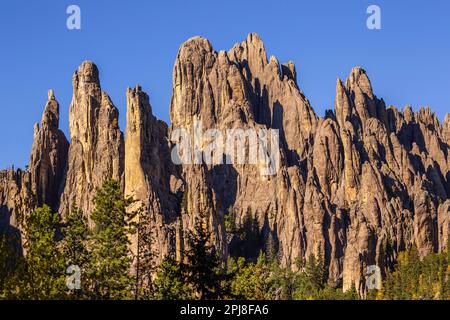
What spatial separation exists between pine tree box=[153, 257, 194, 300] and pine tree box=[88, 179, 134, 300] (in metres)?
2.55

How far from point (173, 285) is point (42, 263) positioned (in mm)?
18597

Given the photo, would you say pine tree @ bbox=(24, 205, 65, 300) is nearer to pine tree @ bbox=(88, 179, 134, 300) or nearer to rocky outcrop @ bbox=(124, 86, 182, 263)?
pine tree @ bbox=(88, 179, 134, 300)

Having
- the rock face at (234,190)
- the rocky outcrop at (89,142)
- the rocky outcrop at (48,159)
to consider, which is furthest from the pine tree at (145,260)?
the rocky outcrop at (48,159)

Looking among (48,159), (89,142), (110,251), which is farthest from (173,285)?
(48,159)

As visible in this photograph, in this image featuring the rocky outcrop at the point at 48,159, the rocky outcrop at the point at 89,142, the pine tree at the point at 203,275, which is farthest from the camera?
the rocky outcrop at the point at 48,159

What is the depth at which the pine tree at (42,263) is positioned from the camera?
6206cm

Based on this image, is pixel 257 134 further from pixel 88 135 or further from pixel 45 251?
pixel 45 251

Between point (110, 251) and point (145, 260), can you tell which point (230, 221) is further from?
point (110, 251)

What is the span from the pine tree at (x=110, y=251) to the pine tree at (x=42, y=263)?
265 centimetres

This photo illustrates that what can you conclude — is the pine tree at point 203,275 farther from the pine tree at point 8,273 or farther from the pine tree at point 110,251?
the pine tree at point 8,273

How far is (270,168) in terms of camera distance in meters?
194

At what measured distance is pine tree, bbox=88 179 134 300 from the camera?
72812 mm
